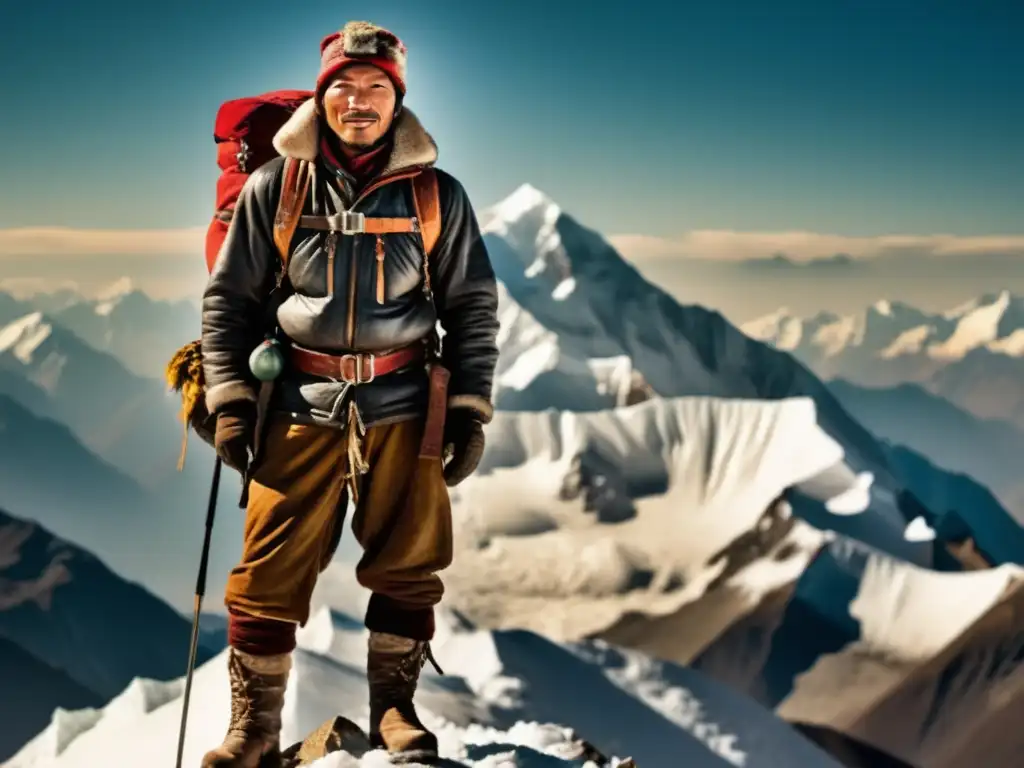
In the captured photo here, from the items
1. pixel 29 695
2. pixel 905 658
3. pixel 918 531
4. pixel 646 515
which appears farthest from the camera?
pixel 918 531

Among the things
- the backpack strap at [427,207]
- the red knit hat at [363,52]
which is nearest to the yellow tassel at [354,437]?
the backpack strap at [427,207]

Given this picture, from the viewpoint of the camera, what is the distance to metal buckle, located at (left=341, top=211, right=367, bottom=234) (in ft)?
6.11

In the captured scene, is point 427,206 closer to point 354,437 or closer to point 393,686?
point 354,437

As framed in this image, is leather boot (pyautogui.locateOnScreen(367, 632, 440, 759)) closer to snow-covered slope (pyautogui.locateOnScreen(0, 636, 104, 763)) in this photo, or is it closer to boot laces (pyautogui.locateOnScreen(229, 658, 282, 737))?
boot laces (pyautogui.locateOnScreen(229, 658, 282, 737))

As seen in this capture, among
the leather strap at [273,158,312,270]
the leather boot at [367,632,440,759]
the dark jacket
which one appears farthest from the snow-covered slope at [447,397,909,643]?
the leather strap at [273,158,312,270]

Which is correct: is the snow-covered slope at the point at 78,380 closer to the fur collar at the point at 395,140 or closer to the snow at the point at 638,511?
the snow at the point at 638,511

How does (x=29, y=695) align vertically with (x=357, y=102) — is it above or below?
below

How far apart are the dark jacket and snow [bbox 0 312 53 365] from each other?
721 centimetres

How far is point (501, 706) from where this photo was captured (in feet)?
14.5

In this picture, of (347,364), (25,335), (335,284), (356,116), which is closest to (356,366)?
(347,364)

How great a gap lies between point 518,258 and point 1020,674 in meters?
4.62

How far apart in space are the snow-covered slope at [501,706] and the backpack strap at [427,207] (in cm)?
176

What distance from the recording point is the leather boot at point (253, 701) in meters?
1.92

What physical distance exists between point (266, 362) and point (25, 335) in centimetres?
746
